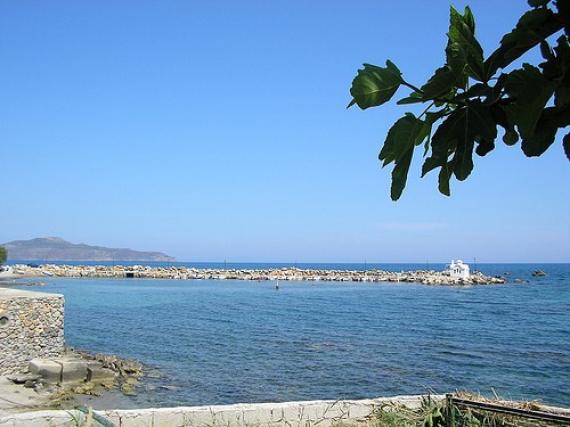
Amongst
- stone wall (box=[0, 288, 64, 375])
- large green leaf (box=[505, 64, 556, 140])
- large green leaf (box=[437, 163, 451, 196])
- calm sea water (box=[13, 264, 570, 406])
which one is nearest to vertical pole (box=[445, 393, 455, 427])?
large green leaf (box=[437, 163, 451, 196])

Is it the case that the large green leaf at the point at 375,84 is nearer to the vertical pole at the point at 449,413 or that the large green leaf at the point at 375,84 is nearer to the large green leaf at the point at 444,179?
the large green leaf at the point at 444,179

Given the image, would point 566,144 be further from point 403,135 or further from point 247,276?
point 247,276

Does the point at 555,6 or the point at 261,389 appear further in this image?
the point at 261,389

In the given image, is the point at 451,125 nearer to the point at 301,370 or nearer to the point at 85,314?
the point at 301,370

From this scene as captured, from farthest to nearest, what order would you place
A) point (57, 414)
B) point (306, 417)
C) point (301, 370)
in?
point (301, 370), point (306, 417), point (57, 414)

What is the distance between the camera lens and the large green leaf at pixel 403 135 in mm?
1271

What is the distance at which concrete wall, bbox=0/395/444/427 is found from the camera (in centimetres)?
801

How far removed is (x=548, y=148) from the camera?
1.28 m

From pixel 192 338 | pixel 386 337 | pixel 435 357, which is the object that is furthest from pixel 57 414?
pixel 386 337

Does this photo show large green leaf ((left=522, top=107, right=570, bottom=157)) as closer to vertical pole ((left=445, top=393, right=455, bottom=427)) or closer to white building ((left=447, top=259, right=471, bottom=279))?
vertical pole ((left=445, top=393, right=455, bottom=427))

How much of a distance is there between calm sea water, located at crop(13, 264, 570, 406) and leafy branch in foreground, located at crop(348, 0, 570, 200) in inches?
583

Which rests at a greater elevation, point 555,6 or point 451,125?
point 555,6

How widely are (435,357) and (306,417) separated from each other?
16.0 m

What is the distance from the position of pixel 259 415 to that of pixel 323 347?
678 inches
